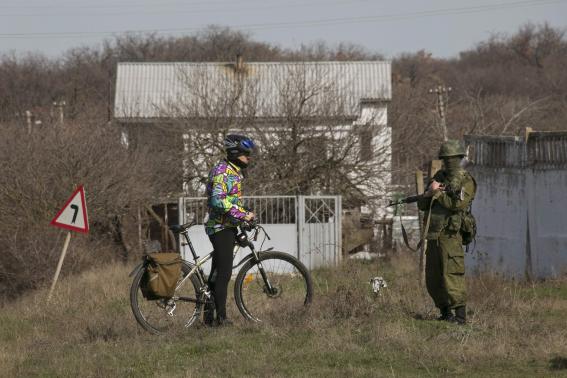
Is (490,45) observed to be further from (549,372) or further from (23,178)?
(549,372)

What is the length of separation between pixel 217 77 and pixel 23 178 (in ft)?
27.2

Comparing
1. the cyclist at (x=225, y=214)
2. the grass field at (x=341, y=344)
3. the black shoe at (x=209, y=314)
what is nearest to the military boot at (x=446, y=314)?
the grass field at (x=341, y=344)

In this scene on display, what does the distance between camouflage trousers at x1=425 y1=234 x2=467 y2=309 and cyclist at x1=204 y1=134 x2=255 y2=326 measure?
1.66 m

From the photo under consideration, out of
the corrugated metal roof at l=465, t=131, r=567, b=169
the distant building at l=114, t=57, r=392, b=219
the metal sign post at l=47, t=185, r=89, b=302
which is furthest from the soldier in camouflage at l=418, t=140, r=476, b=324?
the distant building at l=114, t=57, r=392, b=219

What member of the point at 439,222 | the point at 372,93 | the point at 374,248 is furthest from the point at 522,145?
the point at 372,93

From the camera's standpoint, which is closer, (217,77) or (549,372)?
(549,372)

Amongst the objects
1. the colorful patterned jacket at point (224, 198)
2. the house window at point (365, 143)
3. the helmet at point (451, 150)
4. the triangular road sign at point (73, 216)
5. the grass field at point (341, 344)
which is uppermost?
the house window at point (365, 143)

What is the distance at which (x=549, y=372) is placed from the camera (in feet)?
23.1

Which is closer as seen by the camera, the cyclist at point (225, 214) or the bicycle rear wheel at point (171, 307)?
the cyclist at point (225, 214)

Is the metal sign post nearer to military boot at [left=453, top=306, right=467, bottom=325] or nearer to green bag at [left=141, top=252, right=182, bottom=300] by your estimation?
green bag at [left=141, top=252, right=182, bottom=300]

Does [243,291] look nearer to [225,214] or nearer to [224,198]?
[225,214]

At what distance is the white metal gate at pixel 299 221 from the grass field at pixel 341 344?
8.83 m

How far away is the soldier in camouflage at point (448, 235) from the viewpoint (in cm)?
876

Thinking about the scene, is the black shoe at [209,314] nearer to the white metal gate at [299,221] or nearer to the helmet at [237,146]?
the helmet at [237,146]
